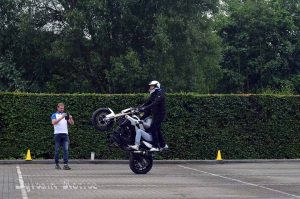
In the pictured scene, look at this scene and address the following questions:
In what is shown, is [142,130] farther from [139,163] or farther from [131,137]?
[139,163]

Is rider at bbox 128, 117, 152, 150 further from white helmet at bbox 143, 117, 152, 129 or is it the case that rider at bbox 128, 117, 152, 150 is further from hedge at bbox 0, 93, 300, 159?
hedge at bbox 0, 93, 300, 159

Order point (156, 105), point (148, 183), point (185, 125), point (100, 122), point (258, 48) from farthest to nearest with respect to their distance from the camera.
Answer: point (258, 48)
point (185, 125)
point (100, 122)
point (156, 105)
point (148, 183)

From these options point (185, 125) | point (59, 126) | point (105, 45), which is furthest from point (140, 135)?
point (105, 45)

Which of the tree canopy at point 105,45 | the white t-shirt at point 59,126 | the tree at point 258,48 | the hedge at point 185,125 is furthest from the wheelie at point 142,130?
the tree at point 258,48

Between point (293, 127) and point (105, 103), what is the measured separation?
7602 millimetres

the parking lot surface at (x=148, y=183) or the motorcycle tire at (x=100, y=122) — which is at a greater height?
the motorcycle tire at (x=100, y=122)

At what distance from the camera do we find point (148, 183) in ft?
46.4

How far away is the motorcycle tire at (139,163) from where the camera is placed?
16.6m

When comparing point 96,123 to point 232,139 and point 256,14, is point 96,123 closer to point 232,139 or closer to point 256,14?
point 232,139

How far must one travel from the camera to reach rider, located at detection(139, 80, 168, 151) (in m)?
16.2

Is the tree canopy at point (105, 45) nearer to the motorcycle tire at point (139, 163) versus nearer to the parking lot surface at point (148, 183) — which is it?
the parking lot surface at point (148, 183)

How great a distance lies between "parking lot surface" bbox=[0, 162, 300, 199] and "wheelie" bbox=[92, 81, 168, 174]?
54cm

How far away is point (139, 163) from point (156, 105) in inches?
65.7

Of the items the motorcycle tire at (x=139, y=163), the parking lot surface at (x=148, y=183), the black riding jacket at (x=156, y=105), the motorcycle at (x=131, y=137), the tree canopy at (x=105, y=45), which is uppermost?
the tree canopy at (x=105, y=45)
